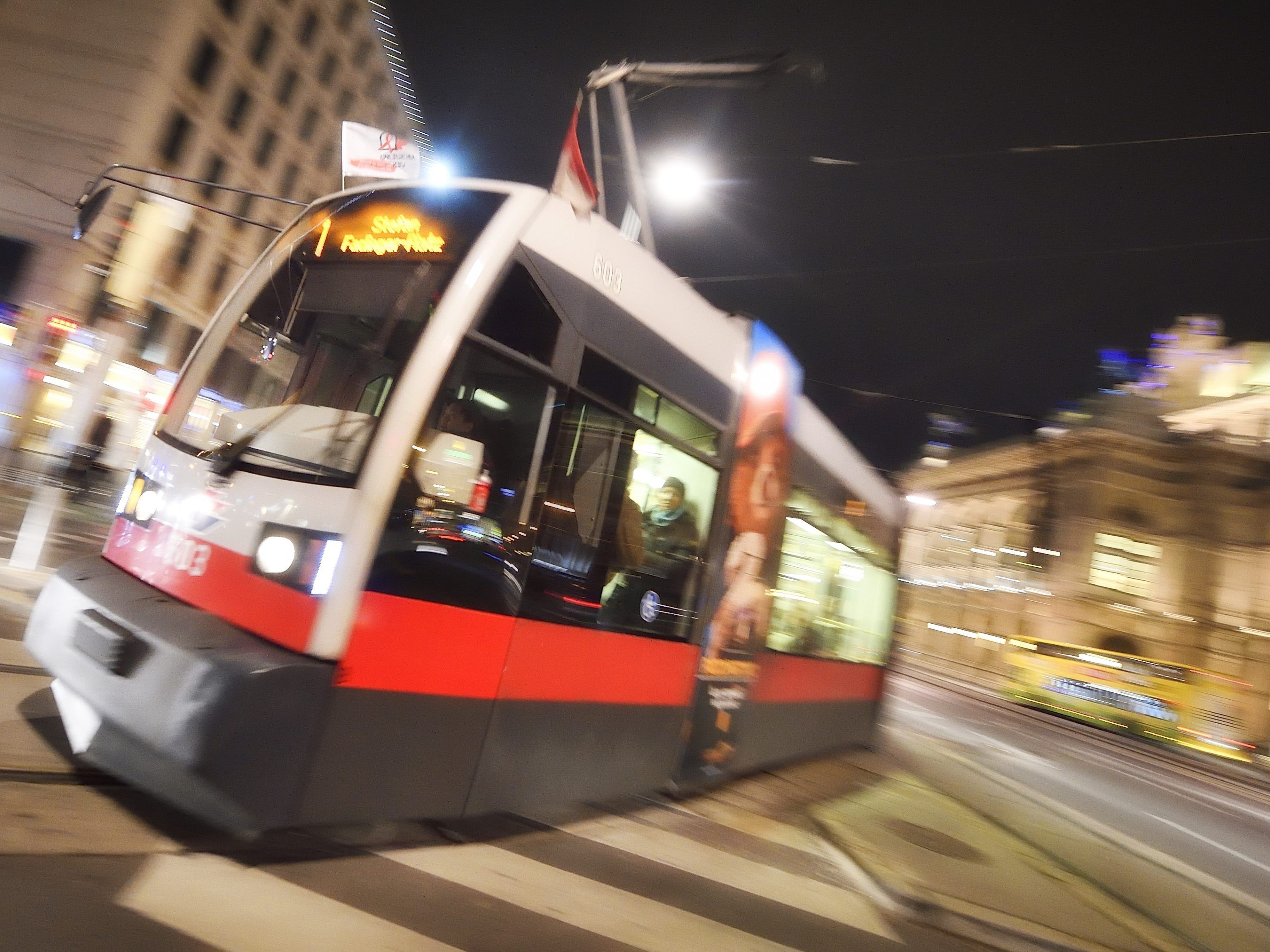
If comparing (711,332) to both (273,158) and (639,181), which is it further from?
(273,158)

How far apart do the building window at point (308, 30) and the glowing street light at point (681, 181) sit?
84.6 feet

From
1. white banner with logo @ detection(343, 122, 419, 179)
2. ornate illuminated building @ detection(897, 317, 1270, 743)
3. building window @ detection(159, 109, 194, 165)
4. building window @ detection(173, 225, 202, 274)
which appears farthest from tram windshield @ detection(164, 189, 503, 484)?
ornate illuminated building @ detection(897, 317, 1270, 743)

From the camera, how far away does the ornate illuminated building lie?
41.1 meters

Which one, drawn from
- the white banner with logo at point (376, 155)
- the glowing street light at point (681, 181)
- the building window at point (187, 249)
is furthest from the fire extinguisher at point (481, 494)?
the building window at point (187, 249)

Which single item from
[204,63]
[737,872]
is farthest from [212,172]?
[737,872]

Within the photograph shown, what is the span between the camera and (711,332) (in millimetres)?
5578

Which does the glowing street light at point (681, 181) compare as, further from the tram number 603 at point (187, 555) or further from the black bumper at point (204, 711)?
the black bumper at point (204, 711)

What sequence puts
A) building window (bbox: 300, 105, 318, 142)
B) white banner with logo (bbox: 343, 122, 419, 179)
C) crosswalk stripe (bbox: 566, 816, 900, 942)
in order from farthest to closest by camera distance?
building window (bbox: 300, 105, 318, 142) < white banner with logo (bbox: 343, 122, 419, 179) < crosswalk stripe (bbox: 566, 816, 900, 942)

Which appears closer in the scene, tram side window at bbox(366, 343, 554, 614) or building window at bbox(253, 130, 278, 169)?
tram side window at bbox(366, 343, 554, 614)

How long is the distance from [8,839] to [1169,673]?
96.9 feet

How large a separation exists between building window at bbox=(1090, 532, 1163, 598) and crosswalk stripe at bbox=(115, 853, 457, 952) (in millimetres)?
46796

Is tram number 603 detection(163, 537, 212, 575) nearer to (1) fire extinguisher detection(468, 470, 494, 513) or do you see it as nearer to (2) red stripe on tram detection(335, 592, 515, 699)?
(2) red stripe on tram detection(335, 592, 515, 699)

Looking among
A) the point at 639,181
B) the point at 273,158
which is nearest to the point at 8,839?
the point at 639,181

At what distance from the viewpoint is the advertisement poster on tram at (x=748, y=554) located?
569cm
